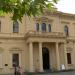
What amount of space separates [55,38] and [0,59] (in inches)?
346

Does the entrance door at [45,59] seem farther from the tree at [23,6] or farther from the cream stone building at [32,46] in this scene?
the tree at [23,6]

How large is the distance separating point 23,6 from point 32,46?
25.5 m

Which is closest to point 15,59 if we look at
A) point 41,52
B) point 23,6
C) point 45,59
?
point 41,52

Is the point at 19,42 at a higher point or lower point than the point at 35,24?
lower

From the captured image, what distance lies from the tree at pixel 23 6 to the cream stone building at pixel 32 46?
947 inches

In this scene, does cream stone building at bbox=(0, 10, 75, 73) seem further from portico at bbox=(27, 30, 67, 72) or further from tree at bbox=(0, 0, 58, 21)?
tree at bbox=(0, 0, 58, 21)

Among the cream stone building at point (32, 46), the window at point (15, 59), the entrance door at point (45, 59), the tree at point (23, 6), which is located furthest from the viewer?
the entrance door at point (45, 59)

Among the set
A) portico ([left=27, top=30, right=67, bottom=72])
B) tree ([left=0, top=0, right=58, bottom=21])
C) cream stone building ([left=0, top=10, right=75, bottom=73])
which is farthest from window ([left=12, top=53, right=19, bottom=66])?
tree ([left=0, top=0, right=58, bottom=21])

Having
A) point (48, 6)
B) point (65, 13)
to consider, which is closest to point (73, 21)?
point (65, 13)

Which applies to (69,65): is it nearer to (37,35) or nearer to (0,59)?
(37,35)

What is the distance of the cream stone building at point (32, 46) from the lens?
3043cm

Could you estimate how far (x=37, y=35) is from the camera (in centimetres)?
3019

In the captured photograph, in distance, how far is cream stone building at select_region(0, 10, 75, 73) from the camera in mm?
30434

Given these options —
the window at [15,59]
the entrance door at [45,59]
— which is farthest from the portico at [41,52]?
the window at [15,59]
